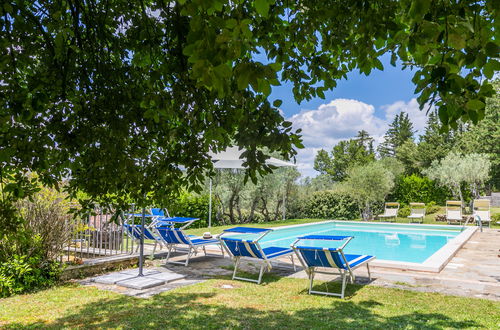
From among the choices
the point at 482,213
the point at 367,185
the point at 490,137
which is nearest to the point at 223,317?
the point at 482,213

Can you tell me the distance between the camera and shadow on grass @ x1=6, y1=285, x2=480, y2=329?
183 inches

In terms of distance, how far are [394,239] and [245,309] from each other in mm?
12095

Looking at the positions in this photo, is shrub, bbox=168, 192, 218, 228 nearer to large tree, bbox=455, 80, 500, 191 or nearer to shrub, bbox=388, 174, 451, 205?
shrub, bbox=388, 174, 451, 205

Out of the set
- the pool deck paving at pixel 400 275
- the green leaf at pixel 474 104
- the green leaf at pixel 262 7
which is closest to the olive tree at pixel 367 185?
the pool deck paving at pixel 400 275

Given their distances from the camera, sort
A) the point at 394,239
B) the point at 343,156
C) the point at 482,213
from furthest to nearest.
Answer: the point at 343,156, the point at 482,213, the point at 394,239

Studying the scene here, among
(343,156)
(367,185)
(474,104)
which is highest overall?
(343,156)

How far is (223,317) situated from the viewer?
4988mm

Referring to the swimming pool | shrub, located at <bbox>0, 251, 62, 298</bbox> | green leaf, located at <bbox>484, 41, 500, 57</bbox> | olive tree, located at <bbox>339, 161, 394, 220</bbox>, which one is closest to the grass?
shrub, located at <bbox>0, 251, 62, 298</bbox>

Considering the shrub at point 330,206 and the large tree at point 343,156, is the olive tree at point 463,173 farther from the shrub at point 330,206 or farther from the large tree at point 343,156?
the large tree at point 343,156

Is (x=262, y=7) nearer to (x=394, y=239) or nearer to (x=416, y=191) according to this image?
(x=394, y=239)

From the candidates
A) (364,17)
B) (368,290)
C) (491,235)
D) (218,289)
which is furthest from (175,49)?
(491,235)

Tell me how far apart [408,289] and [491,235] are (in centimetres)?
1037

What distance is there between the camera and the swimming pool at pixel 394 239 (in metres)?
10.1

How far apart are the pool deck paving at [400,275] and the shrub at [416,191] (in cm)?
1645
